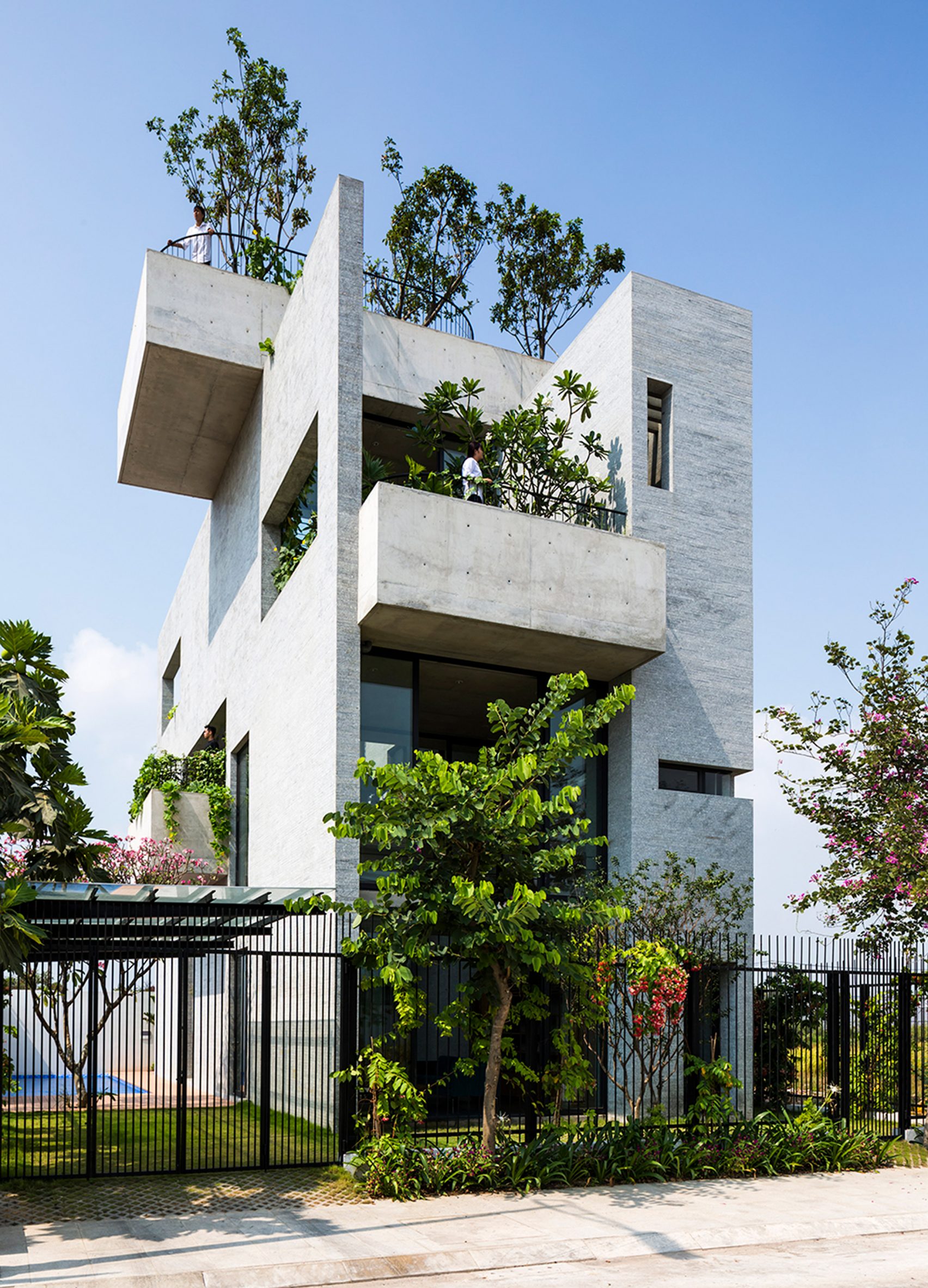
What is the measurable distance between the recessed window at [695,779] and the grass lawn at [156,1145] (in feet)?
23.1

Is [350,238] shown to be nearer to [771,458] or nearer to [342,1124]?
[771,458]

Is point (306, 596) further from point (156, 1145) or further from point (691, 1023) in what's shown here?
point (691, 1023)

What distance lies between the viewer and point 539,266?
1284 inches

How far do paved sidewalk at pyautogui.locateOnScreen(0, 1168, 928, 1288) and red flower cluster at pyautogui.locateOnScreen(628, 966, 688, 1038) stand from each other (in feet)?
5.48

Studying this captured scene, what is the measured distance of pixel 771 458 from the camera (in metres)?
18.9

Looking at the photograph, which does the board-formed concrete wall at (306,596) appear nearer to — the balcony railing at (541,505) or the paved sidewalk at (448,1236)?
the balcony railing at (541,505)

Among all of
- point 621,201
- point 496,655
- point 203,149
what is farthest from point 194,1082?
point 203,149

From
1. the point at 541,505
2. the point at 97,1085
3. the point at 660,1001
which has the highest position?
the point at 541,505

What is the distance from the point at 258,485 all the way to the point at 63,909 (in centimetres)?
979

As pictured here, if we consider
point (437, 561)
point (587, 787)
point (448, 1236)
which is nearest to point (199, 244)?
point (437, 561)

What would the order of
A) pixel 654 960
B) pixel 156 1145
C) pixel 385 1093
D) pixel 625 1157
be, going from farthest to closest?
pixel 156 1145, pixel 625 1157, pixel 654 960, pixel 385 1093

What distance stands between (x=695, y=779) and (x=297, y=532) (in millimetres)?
7487

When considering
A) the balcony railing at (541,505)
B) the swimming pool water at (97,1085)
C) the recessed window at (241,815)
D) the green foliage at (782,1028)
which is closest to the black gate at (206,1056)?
the swimming pool water at (97,1085)

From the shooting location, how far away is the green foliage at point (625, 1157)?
11781 mm
